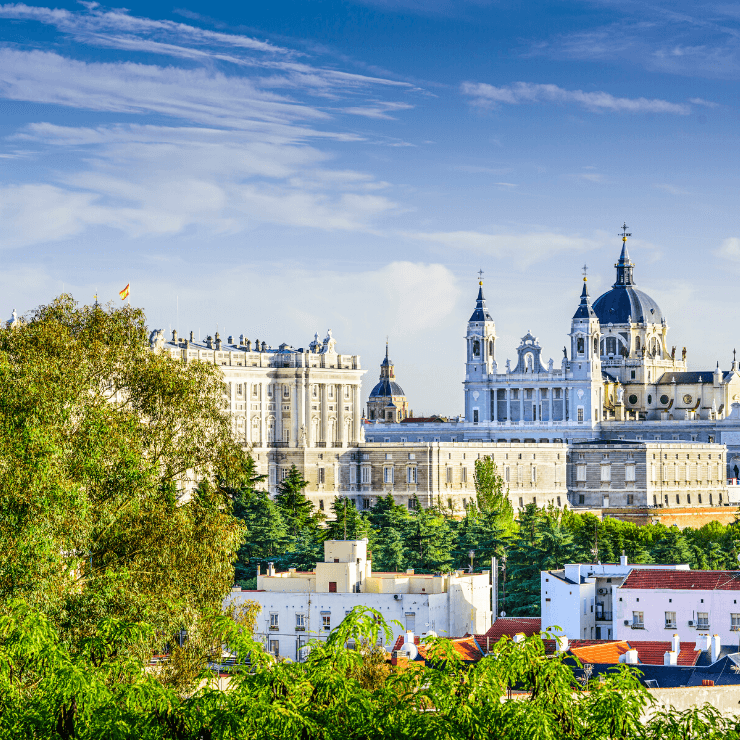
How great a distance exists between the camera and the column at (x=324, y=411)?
140m

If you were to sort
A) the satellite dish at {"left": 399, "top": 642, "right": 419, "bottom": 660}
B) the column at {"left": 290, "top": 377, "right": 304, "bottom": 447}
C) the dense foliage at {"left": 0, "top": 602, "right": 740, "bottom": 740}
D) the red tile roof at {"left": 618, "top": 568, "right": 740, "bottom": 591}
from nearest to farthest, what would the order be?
the dense foliage at {"left": 0, "top": 602, "right": 740, "bottom": 740} < the satellite dish at {"left": 399, "top": 642, "right": 419, "bottom": 660} < the red tile roof at {"left": 618, "top": 568, "right": 740, "bottom": 591} < the column at {"left": 290, "top": 377, "right": 304, "bottom": 447}

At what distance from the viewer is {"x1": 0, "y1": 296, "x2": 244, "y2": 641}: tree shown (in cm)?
3619

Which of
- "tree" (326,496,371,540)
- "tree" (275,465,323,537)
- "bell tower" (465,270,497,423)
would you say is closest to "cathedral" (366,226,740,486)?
"bell tower" (465,270,497,423)

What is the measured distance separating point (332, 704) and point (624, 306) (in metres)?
171

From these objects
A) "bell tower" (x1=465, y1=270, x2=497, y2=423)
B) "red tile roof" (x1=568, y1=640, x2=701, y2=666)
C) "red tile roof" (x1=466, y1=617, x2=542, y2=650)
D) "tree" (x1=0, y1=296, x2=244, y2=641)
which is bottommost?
"red tile roof" (x1=568, y1=640, x2=701, y2=666)

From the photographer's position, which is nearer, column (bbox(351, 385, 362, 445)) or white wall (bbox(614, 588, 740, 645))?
white wall (bbox(614, 588, 740, 645))

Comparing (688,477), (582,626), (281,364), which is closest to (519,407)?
(688,477)

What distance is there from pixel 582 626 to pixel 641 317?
431ft

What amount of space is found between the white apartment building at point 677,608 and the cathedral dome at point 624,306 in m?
129

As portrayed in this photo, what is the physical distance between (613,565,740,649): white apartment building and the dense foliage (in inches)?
1481

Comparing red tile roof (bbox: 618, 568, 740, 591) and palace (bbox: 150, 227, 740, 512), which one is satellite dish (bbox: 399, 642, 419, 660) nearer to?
red tile roof (bbox: 618, 568, 740, 591)

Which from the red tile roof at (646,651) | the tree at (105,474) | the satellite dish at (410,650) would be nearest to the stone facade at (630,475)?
the red tile roof at (646,651)

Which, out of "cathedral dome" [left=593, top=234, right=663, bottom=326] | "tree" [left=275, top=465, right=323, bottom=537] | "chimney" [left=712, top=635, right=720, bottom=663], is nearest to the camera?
"chimney" [left=712, top=635, right=720, bottom=663]

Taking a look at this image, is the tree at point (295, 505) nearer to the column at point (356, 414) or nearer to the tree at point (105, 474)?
the column at point (356, 414)
